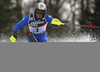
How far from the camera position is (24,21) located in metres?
5.27

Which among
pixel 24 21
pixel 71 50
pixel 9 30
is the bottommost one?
pixel 9 30

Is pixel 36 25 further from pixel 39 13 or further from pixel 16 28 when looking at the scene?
pixel 16 28

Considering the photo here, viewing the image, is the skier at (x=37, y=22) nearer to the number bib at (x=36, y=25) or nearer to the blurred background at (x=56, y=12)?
the number bib at (x=36, y=25)

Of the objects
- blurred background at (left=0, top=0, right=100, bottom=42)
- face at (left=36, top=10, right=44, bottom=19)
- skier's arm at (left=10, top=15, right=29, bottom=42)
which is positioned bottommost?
blurred background at (left=0, top=0, right=100, bottom=42)

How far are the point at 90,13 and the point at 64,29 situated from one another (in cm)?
369

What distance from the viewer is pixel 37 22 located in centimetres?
528

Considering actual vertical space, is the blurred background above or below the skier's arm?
below

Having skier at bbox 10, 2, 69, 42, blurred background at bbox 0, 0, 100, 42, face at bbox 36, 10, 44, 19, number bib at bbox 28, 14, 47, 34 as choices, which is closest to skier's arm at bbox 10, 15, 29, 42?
skier at bbox 10, 2, 69, 42

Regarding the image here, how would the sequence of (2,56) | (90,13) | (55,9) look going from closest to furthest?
(2,56)
(90,13)
(55,9)

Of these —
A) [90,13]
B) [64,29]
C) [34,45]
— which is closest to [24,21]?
[34,45]

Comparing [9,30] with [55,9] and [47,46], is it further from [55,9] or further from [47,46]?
[47,46]

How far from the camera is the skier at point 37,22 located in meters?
5.05

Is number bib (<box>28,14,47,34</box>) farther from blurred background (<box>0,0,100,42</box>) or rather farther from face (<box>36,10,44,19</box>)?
blurred background (<box>0,0,100,42</box>)

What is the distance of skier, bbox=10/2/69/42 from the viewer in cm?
505
